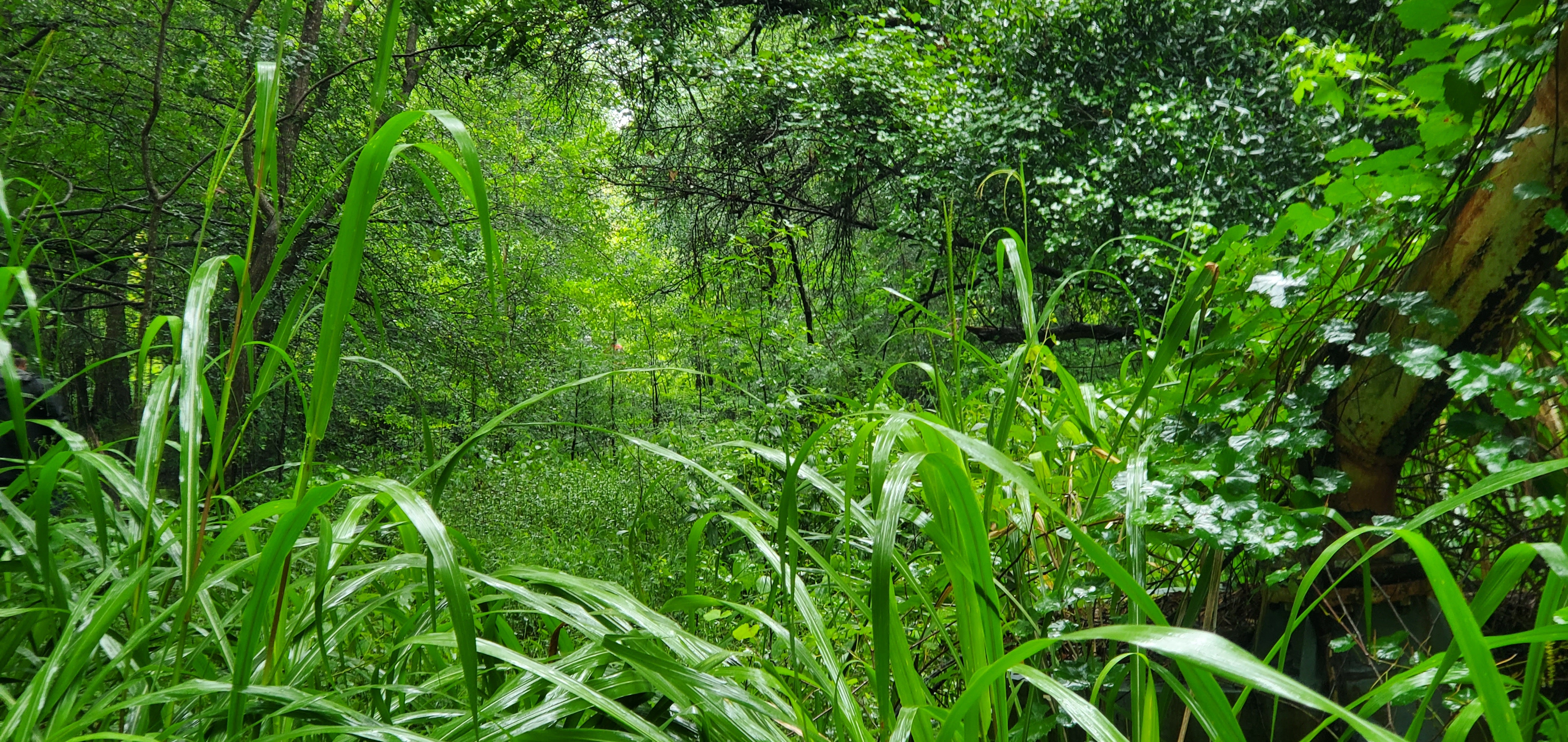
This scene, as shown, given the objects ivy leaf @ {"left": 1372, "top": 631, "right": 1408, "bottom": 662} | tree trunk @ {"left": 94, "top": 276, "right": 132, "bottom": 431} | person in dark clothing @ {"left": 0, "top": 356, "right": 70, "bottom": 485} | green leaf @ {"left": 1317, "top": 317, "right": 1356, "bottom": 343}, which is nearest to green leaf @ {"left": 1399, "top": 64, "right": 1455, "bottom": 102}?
green leaf @ {"left": 1317, "top": 317, "right": 1356, "bottom": 343}

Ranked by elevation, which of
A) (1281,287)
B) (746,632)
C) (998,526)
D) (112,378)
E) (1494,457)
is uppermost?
(1281,287)

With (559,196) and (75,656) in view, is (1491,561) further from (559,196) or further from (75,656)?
(559,196)

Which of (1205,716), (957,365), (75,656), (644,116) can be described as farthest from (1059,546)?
(644,116)

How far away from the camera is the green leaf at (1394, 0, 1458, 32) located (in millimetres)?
754

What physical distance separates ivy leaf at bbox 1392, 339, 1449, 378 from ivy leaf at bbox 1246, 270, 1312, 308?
0.34 ft

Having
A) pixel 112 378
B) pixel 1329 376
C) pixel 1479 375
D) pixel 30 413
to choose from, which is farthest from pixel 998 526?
pixel 112 378

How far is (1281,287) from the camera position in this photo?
2.73 ft

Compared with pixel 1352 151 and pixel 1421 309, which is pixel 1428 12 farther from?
pixel 1421 309

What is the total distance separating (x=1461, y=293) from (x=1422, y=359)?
0.33ft

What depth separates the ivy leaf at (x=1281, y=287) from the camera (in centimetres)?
82

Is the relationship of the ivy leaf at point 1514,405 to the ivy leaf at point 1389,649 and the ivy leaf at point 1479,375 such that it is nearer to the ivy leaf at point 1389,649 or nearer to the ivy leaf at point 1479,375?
the ivy leaf at point 1479,375

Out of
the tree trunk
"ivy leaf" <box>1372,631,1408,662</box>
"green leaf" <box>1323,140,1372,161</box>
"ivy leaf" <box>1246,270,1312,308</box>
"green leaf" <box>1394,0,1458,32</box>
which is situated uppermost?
"green leaf" <box>1394,0,1458,32</box>

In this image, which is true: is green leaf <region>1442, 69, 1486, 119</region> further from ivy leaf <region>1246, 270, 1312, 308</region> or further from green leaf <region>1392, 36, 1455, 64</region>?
ivy leaf <region>1246, 270, 1312, 308</region>

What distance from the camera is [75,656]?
0.52 m
